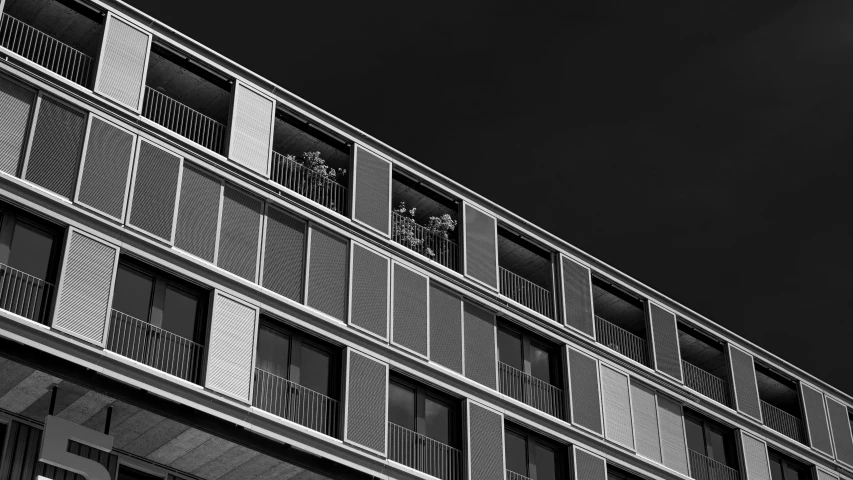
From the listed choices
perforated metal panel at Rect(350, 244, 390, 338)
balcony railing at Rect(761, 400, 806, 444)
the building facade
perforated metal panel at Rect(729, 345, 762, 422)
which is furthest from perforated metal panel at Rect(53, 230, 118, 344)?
balcony railing at Rect(761, 400, 806, 444)

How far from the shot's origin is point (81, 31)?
36.3 metres

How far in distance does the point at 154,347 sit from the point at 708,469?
71.7ft

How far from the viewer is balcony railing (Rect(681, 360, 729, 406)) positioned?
47906mm

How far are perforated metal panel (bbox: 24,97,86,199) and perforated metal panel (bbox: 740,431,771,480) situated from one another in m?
26.4

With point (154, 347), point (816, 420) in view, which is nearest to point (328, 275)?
point (154, 347)

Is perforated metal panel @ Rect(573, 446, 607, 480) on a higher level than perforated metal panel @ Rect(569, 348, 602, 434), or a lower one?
lower

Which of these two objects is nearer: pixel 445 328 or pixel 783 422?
pixel 445 328

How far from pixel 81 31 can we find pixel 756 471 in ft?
90.8

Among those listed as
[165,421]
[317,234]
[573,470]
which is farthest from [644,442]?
[165,421]

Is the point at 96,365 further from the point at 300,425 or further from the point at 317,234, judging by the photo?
the point at 317,234

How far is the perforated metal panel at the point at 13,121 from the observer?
105 ft

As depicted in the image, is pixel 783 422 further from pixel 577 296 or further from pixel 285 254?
pixel 285 254

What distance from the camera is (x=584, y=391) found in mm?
43031

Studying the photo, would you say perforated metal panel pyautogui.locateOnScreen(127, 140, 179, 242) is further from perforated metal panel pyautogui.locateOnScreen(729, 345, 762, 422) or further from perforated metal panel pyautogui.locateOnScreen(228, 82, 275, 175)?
perforated metal panel pyautogui.locateOnScreen(729, 345, 762, 422)
